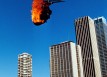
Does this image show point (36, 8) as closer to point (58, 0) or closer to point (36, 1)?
point (36, 1)

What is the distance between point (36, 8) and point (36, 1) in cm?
83

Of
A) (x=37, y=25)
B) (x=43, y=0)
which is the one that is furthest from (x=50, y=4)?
(x=37, y=25)

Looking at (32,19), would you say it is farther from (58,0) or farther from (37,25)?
(58,0)

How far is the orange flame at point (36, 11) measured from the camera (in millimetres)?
31359

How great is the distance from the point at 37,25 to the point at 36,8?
83.3 inches

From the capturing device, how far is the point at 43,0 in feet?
104

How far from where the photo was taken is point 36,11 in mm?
31953

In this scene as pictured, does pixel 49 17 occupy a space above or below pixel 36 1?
below

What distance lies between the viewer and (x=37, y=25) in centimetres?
3138

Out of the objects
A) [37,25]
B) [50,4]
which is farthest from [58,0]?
[37,25]

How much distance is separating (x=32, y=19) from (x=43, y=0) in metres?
2.69

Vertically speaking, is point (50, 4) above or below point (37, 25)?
above

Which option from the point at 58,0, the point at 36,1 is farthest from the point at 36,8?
the point at 58,0

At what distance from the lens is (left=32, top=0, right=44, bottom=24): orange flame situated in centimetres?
3136
